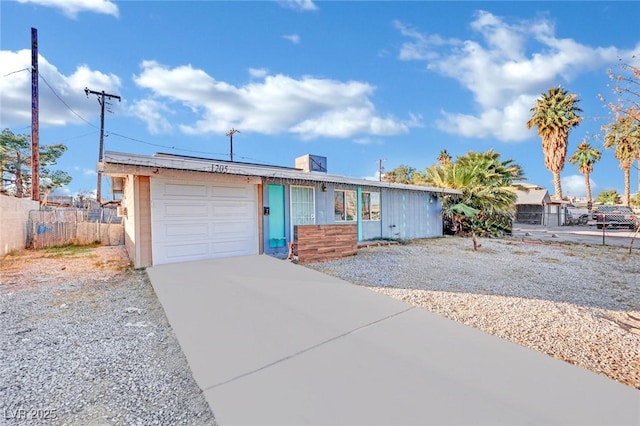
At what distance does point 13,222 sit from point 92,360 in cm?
1032

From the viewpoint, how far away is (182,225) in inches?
271

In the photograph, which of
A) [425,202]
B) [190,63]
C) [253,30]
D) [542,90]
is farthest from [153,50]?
[542,90]

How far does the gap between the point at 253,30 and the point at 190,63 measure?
176 inches

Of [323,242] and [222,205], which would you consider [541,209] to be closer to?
[323,242]

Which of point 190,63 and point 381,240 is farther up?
point 190,63

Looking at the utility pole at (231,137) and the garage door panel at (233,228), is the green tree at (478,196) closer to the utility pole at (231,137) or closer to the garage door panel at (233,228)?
the garage door panel at (233,228)

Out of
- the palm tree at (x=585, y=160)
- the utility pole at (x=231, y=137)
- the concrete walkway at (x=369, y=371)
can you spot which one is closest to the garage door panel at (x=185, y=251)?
the concrete walkway at (x=369, y=371)

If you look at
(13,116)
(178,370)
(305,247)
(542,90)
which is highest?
(542,90)

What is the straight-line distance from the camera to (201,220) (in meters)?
7.16

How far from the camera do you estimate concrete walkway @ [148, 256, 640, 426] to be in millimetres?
1954

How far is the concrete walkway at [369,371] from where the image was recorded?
1.95 metres

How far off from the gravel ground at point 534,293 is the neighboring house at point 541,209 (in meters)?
22.5

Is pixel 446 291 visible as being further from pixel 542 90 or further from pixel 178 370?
pixel 542 90

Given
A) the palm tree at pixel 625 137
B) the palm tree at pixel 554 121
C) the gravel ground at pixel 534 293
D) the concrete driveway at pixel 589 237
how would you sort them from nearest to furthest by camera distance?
the gravel ground at pixel 534 293 → the palm tree at pixel 625 137 → the concrete driveway at pixel 589 237 → the palm tree at pixel 554 121
